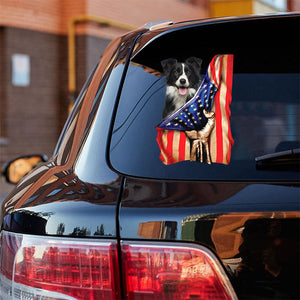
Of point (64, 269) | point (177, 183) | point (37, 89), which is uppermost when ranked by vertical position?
point (37, 89)

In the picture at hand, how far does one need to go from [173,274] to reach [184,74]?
1.86 feet

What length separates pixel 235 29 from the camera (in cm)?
175

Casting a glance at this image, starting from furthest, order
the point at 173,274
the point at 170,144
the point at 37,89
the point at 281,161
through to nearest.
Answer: the point at 37,89, the point at 170,144, the point at 281,161, the point at 173,274

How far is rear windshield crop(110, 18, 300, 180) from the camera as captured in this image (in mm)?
1555

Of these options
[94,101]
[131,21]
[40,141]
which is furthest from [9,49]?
[94,101]

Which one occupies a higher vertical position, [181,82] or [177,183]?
[181,82]

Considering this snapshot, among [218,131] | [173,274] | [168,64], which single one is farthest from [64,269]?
[168,64]

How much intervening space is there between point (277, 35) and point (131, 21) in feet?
47.7

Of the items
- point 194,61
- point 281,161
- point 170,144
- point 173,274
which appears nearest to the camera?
point 173,274

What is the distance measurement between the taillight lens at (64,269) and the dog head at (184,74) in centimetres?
51

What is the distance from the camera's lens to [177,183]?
1.49 metres

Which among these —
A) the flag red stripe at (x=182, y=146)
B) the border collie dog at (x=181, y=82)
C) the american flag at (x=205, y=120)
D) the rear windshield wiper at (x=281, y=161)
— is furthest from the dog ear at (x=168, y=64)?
the rear windshield wiper at (x=281, y=161)

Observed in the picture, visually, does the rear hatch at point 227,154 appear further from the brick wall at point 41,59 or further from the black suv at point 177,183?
the brick wall at point 41,59

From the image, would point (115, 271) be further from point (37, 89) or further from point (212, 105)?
point (37, 89)
